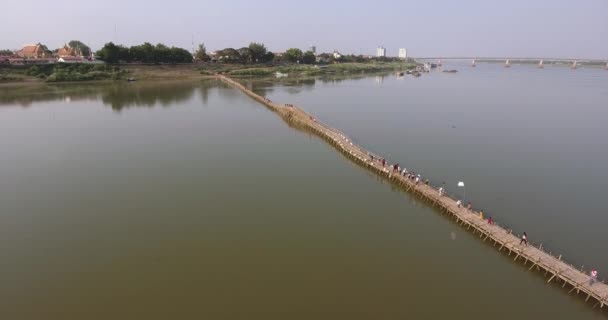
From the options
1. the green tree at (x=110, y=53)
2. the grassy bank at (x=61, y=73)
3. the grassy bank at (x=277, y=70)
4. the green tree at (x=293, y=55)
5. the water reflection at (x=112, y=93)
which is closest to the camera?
the water reflection at (x=112, y=93)

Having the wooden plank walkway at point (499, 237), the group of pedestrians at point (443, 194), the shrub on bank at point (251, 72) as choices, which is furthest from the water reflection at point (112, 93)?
the group of pedestrians at point (443, 194)

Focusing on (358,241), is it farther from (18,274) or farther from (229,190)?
(18,274)

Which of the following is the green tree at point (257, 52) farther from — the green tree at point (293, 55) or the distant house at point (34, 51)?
the distant house at point (34, 51)

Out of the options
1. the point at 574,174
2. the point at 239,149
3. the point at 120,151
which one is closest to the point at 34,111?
the point at 120,151

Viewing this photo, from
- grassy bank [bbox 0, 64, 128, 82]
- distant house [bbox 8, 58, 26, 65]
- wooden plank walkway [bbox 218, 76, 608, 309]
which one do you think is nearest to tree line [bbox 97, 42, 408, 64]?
grassy bank [bbox 0, 64, 128, 82]

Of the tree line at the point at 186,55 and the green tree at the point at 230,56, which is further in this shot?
the green tree at the point at 230,56

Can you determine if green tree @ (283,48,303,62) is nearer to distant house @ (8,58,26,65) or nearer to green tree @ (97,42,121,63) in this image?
green tree @ (97,42,121,63)

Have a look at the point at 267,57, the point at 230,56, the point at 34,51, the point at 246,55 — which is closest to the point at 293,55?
the point at 267,57
